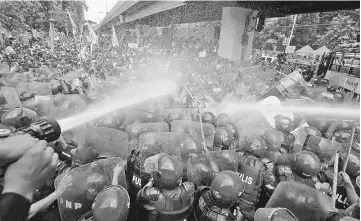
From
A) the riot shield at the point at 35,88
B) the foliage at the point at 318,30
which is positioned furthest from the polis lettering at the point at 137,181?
the foliage at the point at 318,30

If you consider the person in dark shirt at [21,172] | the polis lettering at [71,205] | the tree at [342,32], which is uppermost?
the tree at [342,32]

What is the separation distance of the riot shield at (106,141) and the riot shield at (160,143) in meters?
0.30

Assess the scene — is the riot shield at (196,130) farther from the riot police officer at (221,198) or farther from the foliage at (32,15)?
the foliage at (32,15)

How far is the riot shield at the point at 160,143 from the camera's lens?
381 centimetres

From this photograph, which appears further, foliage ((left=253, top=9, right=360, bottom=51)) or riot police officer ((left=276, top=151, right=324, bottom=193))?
foliage ((left=253, top=9, right=360, bottom=51))

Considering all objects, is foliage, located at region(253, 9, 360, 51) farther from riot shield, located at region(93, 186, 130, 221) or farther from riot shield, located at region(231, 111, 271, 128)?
riot shield, located at region(93, 186, 130, 221)

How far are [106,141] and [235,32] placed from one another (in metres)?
10.7

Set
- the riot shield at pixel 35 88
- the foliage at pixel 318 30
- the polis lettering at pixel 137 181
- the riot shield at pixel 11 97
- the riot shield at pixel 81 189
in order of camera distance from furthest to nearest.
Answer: the foliage at pixel 318 30, the riot shield at pixel 35 88, the riot shield at pixel 11 97, the polis lettering at pixel 137 181, the riot shield at pixel 81 189

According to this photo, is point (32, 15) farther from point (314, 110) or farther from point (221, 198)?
point (221, 198)

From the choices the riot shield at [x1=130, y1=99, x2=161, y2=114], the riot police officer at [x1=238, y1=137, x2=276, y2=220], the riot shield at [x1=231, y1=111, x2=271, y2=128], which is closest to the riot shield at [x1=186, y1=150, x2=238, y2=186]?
the riot police officer at [x1=238, y1=137, x2=276, y2=220]

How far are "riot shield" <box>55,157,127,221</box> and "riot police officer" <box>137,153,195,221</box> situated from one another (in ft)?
1.76

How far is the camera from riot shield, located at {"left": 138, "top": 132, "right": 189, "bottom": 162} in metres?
3.81

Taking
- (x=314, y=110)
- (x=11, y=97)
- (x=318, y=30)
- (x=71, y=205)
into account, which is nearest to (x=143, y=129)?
(x=71, y=205)

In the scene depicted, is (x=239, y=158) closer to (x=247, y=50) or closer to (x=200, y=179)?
(x=200, y=179)
